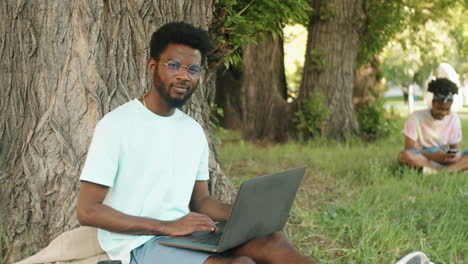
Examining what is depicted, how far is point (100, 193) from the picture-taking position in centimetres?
281

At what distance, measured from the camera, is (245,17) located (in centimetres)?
502

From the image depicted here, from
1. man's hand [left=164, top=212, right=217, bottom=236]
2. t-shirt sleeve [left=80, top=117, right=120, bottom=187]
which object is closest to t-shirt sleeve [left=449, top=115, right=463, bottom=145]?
man's hand [left=164, top=212, right=217, bottom=236]

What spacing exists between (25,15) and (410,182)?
4.55 meters

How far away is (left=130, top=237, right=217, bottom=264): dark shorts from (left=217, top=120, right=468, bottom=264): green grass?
175 centimetres

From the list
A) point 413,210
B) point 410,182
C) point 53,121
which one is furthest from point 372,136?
point 53,121

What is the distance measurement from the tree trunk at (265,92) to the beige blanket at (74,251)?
7.99 meters

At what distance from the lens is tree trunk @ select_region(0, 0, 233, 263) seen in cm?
385

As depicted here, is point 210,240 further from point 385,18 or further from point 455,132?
point 385,18

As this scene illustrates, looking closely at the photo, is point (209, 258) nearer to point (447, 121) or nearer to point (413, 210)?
point (413, 210)

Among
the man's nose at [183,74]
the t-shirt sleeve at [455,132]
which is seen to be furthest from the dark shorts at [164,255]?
the t-shirt sleeve at [455,132]

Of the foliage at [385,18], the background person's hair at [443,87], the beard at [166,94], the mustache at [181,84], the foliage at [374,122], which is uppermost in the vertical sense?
the foliage at [385,18]

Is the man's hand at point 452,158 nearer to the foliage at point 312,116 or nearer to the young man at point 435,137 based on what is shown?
the young man at point 435,137

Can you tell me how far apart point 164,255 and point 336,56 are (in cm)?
845

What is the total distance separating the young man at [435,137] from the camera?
7.03m
